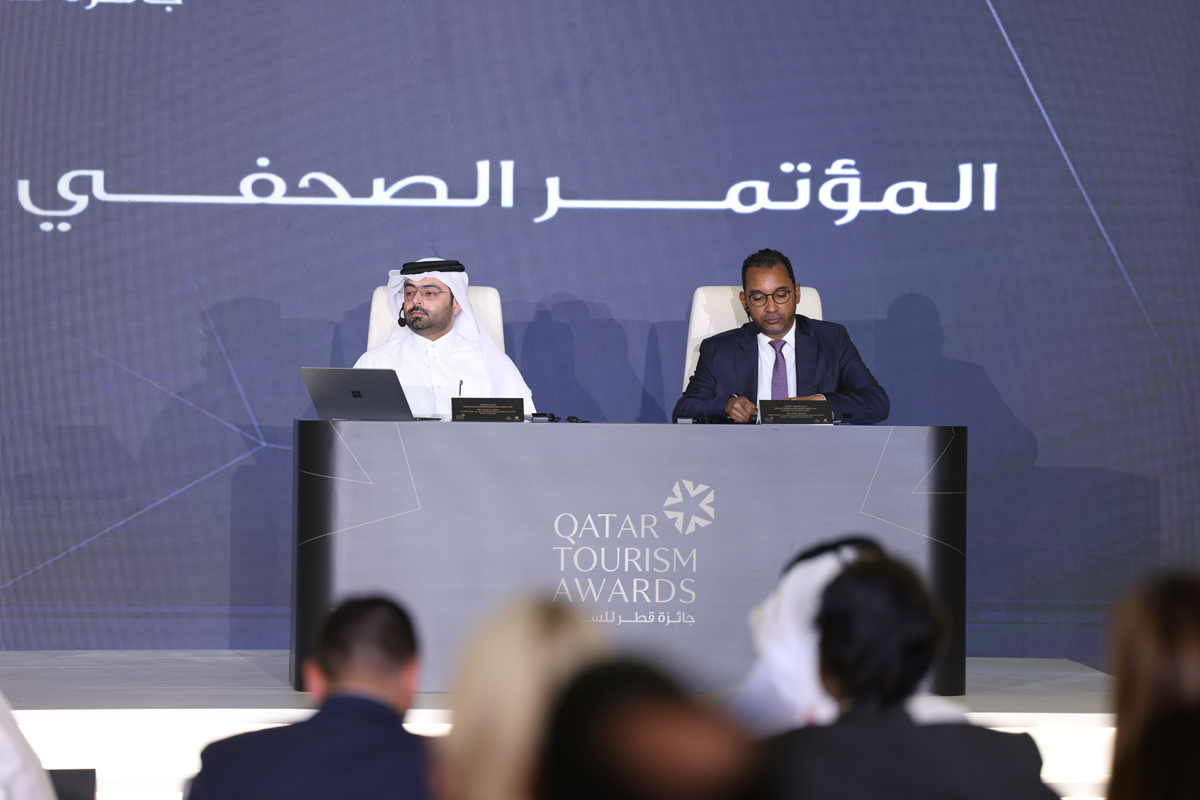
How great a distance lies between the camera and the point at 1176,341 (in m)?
4.52

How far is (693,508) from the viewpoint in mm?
2906

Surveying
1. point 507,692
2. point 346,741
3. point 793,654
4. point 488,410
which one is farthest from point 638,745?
point 488,410

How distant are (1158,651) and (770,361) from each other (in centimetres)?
296

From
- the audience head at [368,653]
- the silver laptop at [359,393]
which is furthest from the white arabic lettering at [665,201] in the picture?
the audience head at [368,653]

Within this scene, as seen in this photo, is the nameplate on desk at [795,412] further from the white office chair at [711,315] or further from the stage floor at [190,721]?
the white office chair at [711,315]

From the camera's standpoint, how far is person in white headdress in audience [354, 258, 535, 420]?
3.90 metres

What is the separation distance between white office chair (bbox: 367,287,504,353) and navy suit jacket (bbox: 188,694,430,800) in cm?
274

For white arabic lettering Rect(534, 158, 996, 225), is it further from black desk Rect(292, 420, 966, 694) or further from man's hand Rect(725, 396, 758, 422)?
black desk Rect(292, 420, 966, 694)

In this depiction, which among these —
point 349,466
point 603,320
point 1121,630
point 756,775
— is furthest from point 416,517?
point 756,775

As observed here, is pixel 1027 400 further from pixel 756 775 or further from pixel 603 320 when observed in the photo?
pixel 756 775

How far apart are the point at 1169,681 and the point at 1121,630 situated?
6cm

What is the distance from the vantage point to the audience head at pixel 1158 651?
0.98 metres

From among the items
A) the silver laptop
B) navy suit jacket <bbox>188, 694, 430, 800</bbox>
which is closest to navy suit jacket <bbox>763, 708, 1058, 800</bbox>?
navy suit jacket <bbox>188, 694, 430, 800</bbox>

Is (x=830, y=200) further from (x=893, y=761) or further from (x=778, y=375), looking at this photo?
(x=893, y=761)
